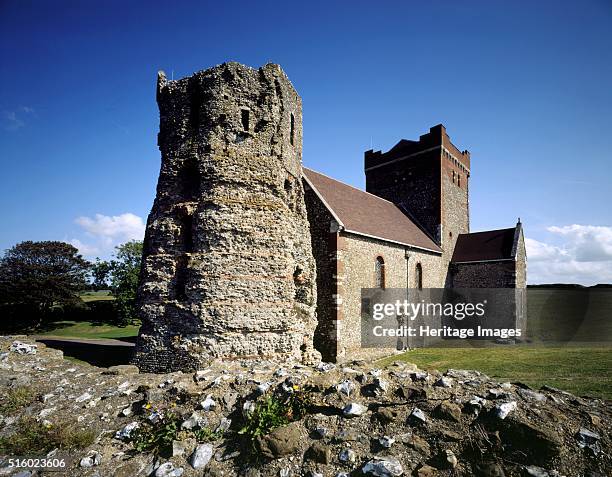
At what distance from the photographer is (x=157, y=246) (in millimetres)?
12141

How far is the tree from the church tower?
29.6 meters

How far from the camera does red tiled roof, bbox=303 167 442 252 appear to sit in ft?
56.4

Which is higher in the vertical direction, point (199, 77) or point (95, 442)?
point (199, 77)

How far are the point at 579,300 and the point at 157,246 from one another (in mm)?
35735

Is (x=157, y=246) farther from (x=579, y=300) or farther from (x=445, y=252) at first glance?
(x=579, y=300)

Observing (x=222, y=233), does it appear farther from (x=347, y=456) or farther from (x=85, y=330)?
(x=85, y=330)

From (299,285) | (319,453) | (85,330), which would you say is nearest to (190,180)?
(299,285)

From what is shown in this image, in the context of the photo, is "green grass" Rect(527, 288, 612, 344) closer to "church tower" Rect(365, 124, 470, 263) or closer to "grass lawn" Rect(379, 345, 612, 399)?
"grass lawn" Rect(379, 345, 612, 399)

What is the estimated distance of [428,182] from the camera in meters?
26.3

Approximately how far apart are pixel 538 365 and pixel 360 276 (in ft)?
25.0

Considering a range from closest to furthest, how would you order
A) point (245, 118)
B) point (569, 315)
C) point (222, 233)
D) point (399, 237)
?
point (222, 233) < point (245, 118) < point (399, 237) < point (569, 315)

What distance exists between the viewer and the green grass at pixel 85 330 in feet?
98.4

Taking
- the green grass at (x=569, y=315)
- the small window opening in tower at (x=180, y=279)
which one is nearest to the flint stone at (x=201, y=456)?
the small window opening in tower at (x=180, y=279)

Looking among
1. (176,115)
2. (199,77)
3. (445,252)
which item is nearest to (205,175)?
(176,115)
